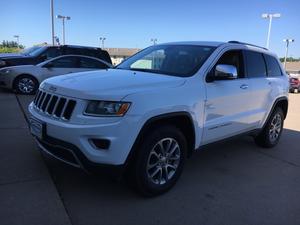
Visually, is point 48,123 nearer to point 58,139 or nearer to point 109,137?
point 58,139

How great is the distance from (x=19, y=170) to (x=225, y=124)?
282 cm

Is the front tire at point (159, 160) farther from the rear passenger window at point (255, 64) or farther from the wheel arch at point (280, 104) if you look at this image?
the wheel arch at point (280, 104)

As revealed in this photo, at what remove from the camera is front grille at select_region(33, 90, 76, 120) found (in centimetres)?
350

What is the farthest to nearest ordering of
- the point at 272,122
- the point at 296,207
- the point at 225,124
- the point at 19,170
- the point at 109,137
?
the point at 272,122
the point at 225,124
the point at 19,170
the point at 296,207
the point at 109,137

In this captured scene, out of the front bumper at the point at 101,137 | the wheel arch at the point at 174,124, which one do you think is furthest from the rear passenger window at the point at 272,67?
the front bumper at the point at 101,137

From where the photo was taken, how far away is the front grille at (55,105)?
3.50m

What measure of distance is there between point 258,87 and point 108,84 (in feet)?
9.28

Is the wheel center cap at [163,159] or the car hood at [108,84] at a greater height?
the car hood at [108,84]

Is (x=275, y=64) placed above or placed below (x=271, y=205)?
above

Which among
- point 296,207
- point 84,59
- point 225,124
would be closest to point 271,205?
point 296,207

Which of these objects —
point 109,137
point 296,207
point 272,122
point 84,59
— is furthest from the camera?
point 84,59

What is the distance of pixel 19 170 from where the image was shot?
14.1ft

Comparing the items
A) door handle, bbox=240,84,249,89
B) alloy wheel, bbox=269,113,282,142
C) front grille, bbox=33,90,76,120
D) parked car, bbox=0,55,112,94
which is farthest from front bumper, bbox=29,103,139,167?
parked car, bbox=0,55,112,94

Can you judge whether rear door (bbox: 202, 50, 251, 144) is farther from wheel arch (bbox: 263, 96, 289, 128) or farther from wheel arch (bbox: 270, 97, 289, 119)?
wheel arch (bbox: 270, 97, 289, 119)
